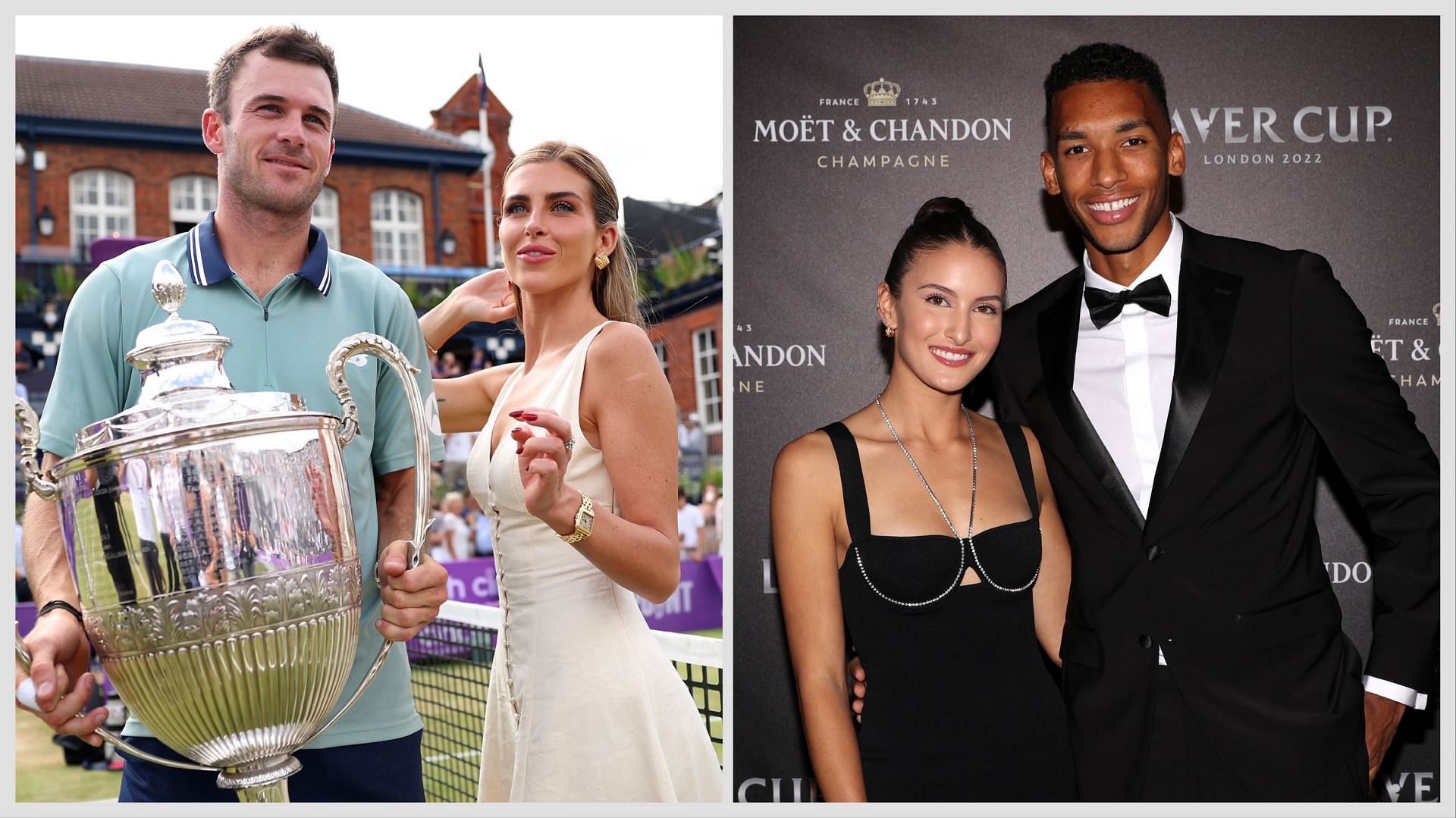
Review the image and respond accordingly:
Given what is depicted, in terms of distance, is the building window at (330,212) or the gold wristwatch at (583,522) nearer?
the gold wristwatch at (583,522)

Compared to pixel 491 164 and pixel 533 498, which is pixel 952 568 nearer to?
pixel 533 498

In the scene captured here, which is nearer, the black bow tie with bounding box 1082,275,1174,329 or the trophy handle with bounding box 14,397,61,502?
the trophy handle with bounding box 14,397,61,502

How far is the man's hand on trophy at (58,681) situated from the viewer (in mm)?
1834

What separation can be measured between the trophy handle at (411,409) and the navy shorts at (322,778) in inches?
14.1

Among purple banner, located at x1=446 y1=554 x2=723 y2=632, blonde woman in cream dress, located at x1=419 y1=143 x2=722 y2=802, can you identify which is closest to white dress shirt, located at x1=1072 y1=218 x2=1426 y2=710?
blonde woman in cream dress, located at x1=419 y1=143 x2=722 y2=802

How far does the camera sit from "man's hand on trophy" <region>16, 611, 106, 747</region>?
1834 millimetres

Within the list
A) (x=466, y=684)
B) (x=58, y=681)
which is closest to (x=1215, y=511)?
(x=58, y=681)

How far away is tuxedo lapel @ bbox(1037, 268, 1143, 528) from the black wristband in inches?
80.5

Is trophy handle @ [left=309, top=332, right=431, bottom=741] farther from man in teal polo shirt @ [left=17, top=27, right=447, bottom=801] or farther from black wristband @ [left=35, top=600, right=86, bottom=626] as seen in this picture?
black wristband @ [left=35, top=600, right=86, bottom=626]

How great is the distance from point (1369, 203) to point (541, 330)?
210cm

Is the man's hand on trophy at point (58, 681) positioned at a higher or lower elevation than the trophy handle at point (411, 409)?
lower

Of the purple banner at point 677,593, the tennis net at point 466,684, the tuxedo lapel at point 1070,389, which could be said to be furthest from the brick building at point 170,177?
the tuxedo lapel at point 1070,389

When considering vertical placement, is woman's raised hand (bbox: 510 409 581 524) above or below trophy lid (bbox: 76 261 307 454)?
below

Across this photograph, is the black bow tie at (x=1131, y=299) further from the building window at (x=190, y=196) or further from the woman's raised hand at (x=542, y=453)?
the building window at (x=190, y=196)
